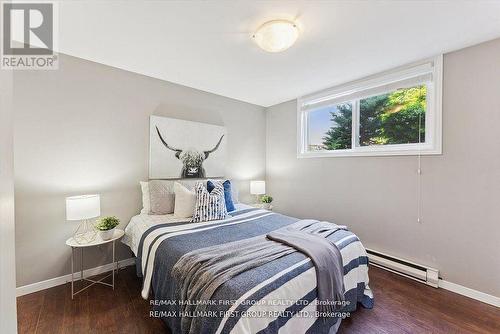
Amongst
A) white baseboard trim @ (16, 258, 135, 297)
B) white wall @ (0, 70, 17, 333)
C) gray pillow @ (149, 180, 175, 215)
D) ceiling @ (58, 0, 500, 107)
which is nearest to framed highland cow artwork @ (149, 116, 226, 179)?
gray pillow @ (149, 180, 175, 215)

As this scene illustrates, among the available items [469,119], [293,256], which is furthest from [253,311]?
[469,119]

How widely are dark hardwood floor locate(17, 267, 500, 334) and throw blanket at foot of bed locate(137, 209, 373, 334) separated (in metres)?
0.14

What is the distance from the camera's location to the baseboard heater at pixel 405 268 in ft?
7.13

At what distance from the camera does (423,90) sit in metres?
2.38

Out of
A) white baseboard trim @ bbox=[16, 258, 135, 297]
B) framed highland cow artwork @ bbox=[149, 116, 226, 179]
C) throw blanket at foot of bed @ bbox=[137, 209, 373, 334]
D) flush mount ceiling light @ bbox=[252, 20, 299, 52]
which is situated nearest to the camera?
throw blanket at foot of bed @ bbox=[137, 209, 373, 334]

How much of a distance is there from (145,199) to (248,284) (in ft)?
6.16

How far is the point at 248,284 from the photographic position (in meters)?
1.17

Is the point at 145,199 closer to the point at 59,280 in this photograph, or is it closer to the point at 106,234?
the point at 106,234

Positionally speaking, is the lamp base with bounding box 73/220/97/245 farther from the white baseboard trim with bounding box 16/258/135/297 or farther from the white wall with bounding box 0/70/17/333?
the white wall with bounding box 0/70/17/333

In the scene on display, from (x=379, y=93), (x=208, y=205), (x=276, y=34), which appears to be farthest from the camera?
(x=379, y=93)

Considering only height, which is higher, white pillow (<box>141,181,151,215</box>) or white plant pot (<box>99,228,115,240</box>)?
white pillow (<box>141,181,151,215</box>)

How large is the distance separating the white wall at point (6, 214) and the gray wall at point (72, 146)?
6.47 ft

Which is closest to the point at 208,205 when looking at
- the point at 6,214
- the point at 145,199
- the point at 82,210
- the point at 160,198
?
the point at 160,198

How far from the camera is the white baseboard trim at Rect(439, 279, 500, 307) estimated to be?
189cm
